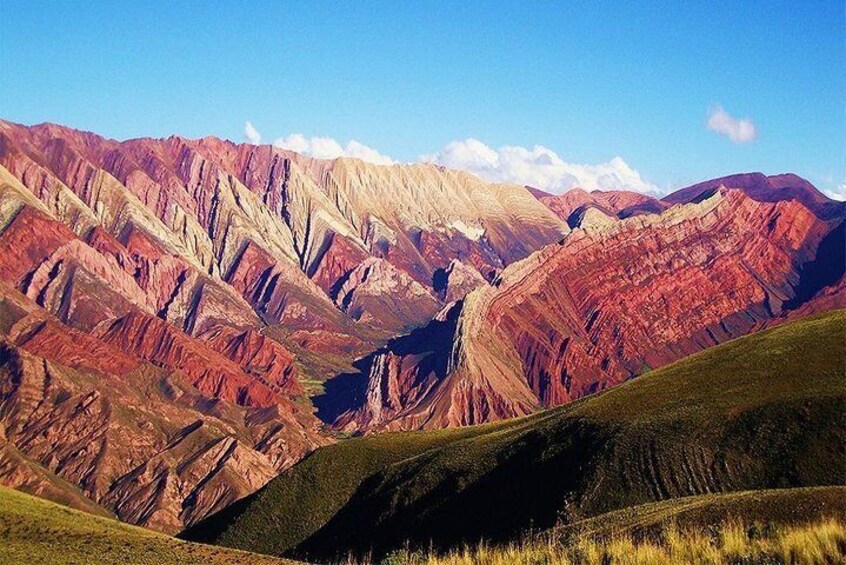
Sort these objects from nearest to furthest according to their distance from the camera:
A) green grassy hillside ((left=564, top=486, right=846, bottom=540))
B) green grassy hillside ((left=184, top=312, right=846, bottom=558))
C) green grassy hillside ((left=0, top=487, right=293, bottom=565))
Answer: green grassy hillside ((left=564, top=486, right=846, bottom=540)) < green grassy hillside ((left=0, top=487, right=293, bottom=565)) < green grassy hillside ((left=184, top=312, right=846, bottom=558))

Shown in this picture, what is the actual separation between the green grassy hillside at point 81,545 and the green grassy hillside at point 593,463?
29070 millimetres

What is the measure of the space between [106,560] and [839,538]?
31.6m

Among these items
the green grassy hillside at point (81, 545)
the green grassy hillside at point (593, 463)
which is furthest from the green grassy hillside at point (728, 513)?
the green grassy hillside at point (593, 463)

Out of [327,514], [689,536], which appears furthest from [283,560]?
[327,514]

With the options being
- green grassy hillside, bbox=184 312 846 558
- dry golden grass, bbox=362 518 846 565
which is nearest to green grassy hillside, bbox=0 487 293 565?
dry golden grass, bbox=362 518 846 565

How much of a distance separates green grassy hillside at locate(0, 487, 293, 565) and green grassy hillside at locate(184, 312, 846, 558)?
29.1 metres

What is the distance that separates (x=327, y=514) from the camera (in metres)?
92.8

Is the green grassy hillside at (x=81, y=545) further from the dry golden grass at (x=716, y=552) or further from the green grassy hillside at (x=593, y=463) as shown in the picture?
the green grassy hillside at (x=593, y=463)

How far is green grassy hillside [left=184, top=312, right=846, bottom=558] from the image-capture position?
62.8 metres

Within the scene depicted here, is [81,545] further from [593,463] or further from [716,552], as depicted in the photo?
[593,463]

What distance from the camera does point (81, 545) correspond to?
4347cm

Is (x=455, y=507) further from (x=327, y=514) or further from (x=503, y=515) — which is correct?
(x=327, y=514)

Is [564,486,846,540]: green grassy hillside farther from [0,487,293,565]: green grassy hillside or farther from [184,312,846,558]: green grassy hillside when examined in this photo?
[184,312,846,558]: green grassy hillside

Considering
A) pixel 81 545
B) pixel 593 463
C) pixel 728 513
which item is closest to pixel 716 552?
pixel 728 513
